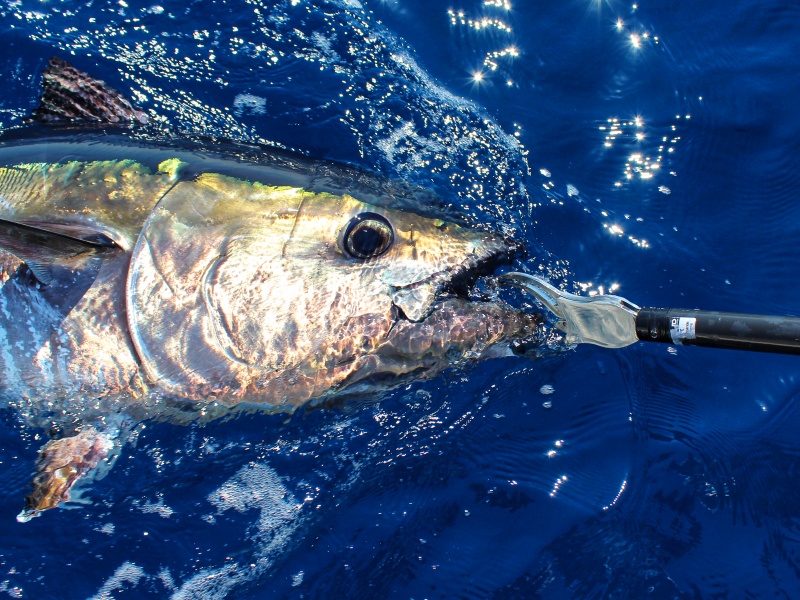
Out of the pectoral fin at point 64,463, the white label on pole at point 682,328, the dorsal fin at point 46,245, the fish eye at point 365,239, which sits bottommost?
the pectoral fin at point 64,463

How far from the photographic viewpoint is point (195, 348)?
272cm

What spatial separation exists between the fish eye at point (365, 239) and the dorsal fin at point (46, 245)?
2.96 feet

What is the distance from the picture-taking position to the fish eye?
276cm

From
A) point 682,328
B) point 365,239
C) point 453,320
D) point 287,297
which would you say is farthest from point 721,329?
point 287,297

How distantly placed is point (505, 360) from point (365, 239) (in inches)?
40.9

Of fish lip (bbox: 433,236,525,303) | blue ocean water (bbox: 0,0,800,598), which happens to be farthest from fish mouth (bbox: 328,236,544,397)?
blue ocean water (bbox: 0,0,800,598)

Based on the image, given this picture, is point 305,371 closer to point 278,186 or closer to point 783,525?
point 278,186

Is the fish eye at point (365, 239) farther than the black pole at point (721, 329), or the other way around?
the fish eye at point (365, 239)

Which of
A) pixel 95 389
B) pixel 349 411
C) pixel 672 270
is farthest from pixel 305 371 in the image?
pixel 672 270

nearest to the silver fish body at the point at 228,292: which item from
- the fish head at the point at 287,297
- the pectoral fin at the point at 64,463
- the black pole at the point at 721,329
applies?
the fish head at the point at 287,297

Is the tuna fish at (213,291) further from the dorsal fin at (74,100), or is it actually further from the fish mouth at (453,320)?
the dorsal fin at (74,100)

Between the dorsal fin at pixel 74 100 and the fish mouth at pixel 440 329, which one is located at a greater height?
the dorsal fin at pixel 74 100

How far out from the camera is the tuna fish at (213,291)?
2.72m

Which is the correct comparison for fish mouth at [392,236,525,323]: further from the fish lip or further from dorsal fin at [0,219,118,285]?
dorsal fin at [0,219,118,285]
